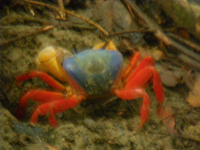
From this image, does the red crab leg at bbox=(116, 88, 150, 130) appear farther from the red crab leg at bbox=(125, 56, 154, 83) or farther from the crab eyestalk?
the crab eyestalk

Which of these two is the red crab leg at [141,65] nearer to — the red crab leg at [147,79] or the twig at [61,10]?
the red crab leg at [147,79]

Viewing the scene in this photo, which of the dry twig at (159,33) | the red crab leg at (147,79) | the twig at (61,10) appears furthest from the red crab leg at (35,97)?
the dry twig at (159,33)

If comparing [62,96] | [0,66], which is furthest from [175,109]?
[0,66]

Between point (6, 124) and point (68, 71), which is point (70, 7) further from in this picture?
point (6, 124)

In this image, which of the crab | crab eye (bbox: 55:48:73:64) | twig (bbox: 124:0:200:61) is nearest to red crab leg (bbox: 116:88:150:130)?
the crab

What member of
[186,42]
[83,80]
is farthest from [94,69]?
[186,42]
